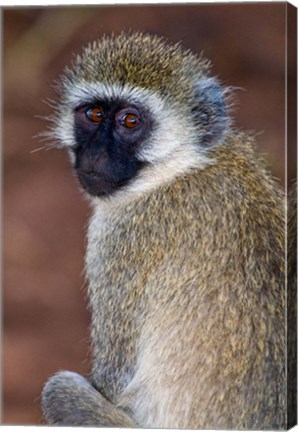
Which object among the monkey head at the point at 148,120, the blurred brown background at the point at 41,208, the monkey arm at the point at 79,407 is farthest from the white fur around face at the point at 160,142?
the monkey arm at the point at 79,407

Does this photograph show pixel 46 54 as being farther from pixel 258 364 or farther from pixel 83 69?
pixel 258 364

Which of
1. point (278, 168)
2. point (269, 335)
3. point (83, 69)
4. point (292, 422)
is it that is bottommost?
point (292, 422)

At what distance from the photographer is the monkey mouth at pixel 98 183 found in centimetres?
577

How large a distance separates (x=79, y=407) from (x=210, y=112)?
1.40 metres

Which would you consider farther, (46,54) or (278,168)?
(46,54)

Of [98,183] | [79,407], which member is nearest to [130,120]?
[98,183]

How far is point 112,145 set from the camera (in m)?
5.73

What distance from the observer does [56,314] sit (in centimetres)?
612

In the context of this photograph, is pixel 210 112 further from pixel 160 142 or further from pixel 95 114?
pixel 95 114

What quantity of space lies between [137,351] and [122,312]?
18 centimetres

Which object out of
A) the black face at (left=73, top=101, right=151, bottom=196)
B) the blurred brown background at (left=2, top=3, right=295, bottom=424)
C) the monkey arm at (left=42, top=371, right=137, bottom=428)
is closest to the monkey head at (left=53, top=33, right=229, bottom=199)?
the black face at (left=73, top=101, right=151, bottom=196)

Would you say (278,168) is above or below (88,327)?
above

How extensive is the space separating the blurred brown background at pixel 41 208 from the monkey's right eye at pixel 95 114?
27cm

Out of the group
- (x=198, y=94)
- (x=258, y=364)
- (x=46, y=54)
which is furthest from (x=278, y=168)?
(x=46, y=54)
